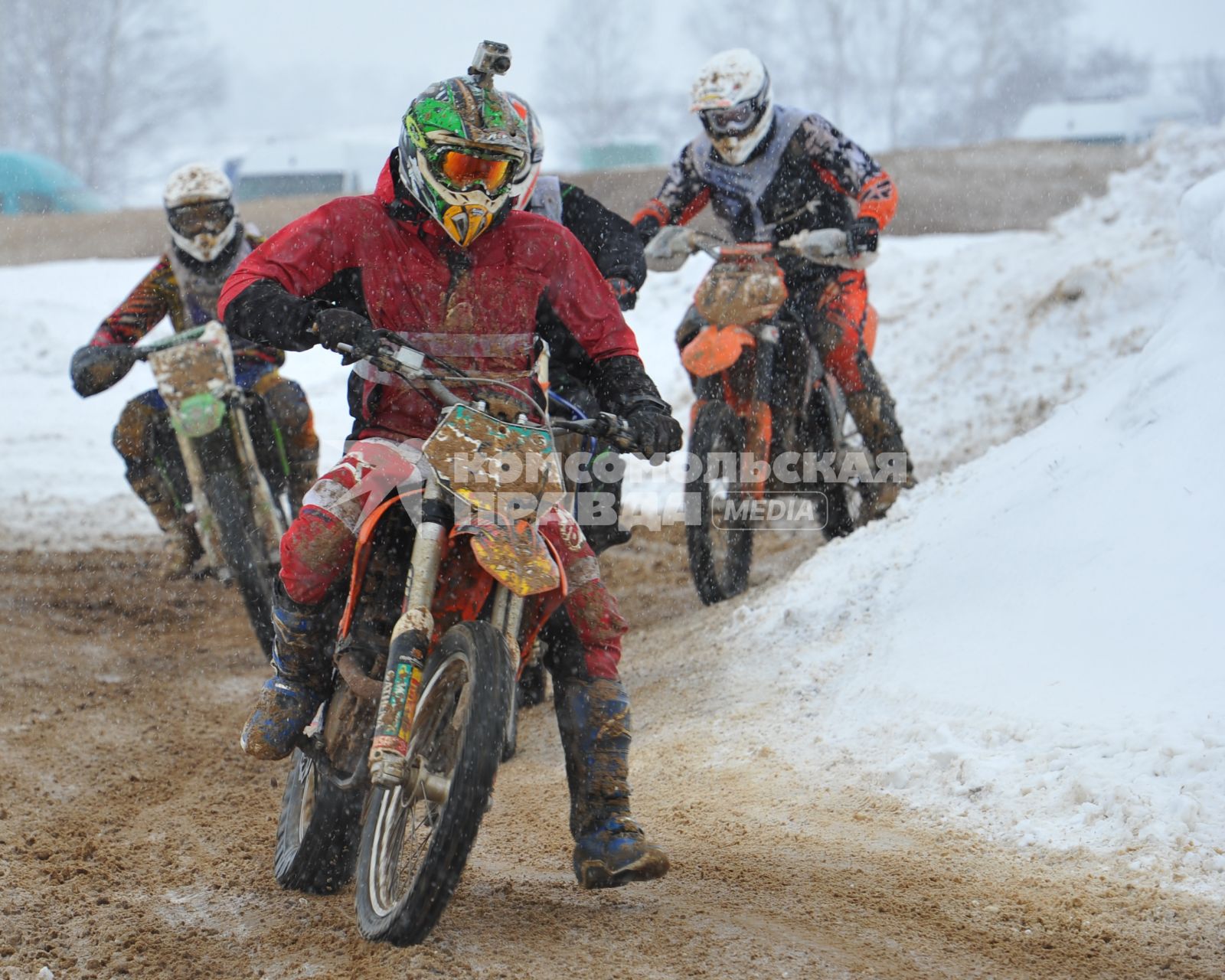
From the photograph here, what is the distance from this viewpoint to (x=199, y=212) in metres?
6.38

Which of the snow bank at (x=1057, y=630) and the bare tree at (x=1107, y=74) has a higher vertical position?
the bare tree at (x=1107, y=74)

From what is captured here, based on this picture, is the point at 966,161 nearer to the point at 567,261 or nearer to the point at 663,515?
the point at 663,515

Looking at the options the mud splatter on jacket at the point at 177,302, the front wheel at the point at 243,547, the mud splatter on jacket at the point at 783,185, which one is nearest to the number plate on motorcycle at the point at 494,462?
the front wheel at the point at 243,547

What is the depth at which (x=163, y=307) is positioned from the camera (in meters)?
6.59

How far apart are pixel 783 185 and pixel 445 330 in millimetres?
4059

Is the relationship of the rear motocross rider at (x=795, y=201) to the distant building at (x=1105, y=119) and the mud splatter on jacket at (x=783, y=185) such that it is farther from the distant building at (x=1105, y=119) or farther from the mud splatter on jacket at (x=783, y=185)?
the distant building at (x=1105, y=119)

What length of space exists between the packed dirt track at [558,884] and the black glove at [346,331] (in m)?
1.42

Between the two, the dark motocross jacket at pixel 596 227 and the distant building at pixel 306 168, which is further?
the distant building at pixel 306 168

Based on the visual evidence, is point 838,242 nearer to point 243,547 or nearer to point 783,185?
point 783,185

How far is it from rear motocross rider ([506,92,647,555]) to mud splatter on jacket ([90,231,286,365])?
150cm

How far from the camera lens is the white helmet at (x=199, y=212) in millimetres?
6363

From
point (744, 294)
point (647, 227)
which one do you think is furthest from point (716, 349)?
point (647, 227)

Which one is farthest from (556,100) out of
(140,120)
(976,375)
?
(976,375)

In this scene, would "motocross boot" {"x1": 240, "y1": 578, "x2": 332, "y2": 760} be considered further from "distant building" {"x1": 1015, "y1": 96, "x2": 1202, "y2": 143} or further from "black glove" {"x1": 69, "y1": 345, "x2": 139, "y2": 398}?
"distant building" {"x1": 1015, "y1": 96, "x2": 1202, "y2": 143}
